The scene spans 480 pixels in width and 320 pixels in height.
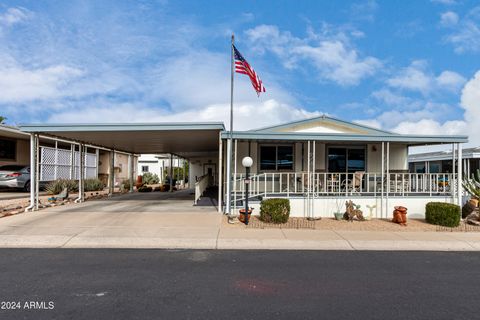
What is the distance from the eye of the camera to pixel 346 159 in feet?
46.8

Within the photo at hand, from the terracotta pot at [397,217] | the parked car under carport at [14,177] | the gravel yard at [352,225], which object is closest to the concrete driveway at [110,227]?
the gravel yard at [352,225]

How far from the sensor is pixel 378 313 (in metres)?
3.96

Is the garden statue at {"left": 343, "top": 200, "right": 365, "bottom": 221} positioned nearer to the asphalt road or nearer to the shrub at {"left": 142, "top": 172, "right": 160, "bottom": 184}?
the asphalt road

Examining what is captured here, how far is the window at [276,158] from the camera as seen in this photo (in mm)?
13625

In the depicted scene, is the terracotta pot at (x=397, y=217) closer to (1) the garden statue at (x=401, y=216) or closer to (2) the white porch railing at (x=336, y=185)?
(1) the garden statue at (x=401, y=216)

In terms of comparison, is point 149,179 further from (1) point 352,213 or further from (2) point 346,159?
(1) point 352,213

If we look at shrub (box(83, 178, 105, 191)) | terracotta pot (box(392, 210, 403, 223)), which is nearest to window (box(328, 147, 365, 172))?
terracotta pot (box(392, 210, 403, 223))

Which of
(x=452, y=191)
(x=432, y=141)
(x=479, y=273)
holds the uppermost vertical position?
(x=432, y=141)

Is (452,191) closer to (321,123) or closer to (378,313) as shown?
(321,123)

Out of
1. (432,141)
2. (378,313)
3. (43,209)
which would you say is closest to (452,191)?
(432,141)

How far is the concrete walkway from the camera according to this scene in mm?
7457

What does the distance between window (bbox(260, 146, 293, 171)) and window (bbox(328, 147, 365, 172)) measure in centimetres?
185

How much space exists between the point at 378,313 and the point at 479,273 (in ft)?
9.88

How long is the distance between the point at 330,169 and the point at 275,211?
5.33m
